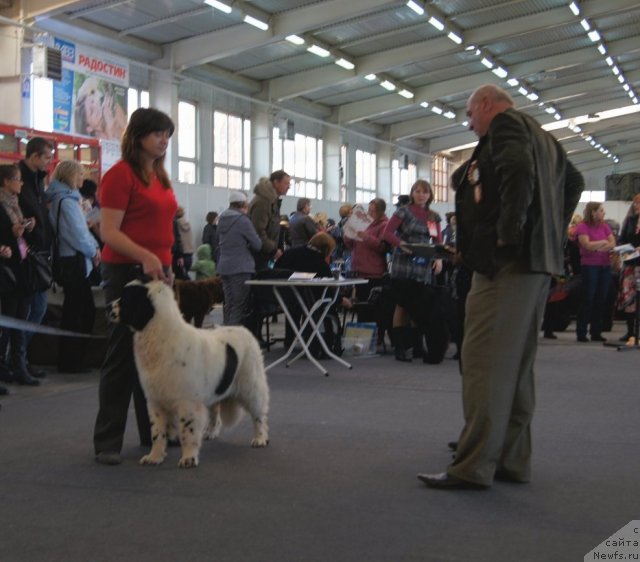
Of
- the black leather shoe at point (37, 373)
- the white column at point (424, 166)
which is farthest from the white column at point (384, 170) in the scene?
the black leather shoe at point (37, 373)

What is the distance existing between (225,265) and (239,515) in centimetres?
488

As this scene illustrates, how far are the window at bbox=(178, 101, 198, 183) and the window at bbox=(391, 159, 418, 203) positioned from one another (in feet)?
34.8

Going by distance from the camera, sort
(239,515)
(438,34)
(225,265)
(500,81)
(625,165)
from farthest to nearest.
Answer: (625,165)
(500,81)
(438,34)
(225,265)
(239,515)

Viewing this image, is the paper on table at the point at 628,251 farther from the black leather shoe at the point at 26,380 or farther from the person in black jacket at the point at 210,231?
the person in black jacket at the point at 210,231

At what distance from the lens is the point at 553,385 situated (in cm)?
673

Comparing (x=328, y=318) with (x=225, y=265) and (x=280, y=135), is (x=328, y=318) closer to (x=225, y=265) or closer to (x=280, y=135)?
(x=225, y=265)

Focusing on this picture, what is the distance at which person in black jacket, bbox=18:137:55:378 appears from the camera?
6.56 m

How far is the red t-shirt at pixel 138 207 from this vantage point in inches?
160

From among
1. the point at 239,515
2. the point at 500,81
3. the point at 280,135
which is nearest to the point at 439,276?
the point at 239,515

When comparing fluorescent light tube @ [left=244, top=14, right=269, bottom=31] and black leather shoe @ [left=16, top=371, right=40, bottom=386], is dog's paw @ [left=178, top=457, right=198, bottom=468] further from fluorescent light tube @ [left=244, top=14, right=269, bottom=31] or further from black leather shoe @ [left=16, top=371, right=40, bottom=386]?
fluorescent light tube @ [left=244, top=14, right=269, bottom=31]

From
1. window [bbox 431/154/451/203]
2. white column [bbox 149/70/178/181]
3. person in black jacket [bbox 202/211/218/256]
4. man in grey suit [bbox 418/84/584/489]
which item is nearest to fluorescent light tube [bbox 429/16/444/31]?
white column [bbox 149/70/178/181]

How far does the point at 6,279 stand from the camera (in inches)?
245

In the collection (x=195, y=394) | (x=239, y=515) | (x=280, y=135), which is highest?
(x=280, y=135)

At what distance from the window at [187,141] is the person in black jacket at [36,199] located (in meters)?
12.1
